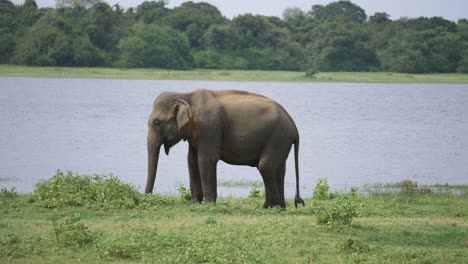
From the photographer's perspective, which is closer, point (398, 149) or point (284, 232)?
point (284, 232)

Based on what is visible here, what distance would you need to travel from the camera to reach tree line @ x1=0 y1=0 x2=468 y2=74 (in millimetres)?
67000

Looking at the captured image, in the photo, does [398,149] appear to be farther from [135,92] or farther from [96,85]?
[96,85]

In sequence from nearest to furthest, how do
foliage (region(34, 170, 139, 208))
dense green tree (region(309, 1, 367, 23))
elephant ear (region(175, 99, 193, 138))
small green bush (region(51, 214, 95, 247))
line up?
small green bush (region(51, 214, 95, 247)) → foliage (region(34, 170, 139, 208)) → elephant ear (region(175, 99, 193, 138)) → dense green tree (region(309, 1, 367, 23))

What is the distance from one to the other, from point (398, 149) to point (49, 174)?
13.9 m

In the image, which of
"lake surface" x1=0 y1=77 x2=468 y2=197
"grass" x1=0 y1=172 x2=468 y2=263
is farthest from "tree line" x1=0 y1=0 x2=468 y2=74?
"grass" x1=0 y1=172 x2=468 y2=263

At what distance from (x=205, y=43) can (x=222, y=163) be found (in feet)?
157

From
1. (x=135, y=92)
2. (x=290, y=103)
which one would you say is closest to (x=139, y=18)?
(x=135, y=92)

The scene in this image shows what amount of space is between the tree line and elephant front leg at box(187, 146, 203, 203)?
50.9 meters

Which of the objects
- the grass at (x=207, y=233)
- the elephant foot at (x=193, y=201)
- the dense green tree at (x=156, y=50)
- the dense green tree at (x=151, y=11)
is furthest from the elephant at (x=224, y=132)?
the dense green tree at (x=151, y=11)

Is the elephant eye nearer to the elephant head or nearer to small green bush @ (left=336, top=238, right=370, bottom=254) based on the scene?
the elephant head

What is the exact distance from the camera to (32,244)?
10734 millimetres

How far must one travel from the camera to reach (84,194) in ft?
46.7

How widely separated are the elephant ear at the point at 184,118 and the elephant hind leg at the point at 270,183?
125 centimetres

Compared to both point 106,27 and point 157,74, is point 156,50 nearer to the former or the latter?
point 157,74
